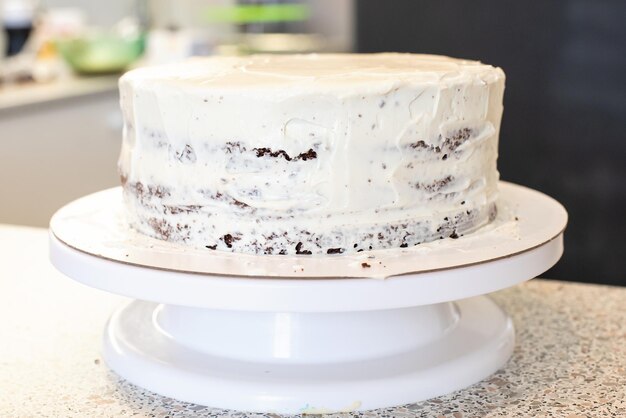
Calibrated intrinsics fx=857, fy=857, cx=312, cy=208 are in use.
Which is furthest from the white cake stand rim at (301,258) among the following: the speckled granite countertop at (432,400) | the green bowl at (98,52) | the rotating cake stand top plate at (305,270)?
the green bowl at (98,52)

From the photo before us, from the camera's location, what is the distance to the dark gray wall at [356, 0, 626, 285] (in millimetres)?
2016

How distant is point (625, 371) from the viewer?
37.3 inches

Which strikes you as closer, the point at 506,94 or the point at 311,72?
the point at 311,72

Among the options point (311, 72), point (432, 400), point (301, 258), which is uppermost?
point (311, 72)

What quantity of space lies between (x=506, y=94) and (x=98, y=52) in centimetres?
158

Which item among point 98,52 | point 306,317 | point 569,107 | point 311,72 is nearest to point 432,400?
point 306,317

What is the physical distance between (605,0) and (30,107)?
1.67 m

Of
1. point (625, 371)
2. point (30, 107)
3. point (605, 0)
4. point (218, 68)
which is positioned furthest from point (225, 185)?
point (30, 107)

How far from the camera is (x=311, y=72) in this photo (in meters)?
0.99

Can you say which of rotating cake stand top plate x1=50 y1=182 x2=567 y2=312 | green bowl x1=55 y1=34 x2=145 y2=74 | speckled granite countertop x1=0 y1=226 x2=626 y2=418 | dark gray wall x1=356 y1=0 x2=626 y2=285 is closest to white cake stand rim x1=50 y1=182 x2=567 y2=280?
rotating cake stand top plate x1=50 y1=182 x2=567 y2=312

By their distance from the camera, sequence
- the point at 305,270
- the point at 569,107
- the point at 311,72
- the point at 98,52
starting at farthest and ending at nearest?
the point at 98,52 → the point at 569,107 → the point at 311,72 → the point at 305,270

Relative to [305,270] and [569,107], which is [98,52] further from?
[305,270]

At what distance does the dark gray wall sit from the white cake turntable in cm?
110

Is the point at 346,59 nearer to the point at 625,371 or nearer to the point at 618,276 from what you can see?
the point at 625,371
